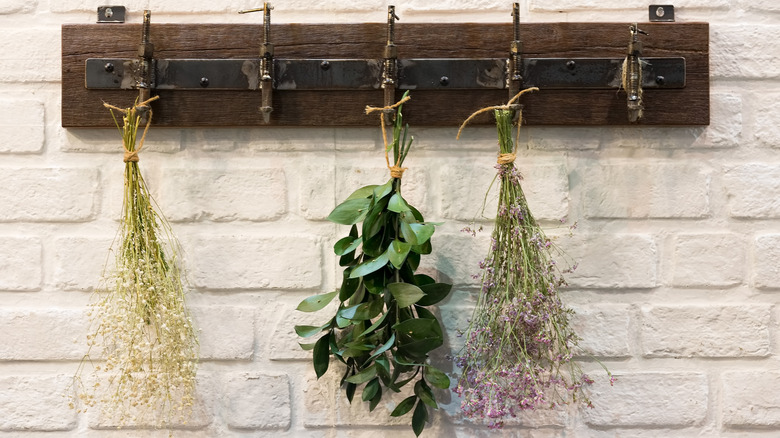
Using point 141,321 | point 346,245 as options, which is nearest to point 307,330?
point 346,245

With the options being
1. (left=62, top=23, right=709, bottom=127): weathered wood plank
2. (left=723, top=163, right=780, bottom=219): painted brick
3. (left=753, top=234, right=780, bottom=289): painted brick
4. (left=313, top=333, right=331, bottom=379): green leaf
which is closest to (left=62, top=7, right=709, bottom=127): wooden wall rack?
(left=62, top=23, right=709, bottom=127): weathered wood plank

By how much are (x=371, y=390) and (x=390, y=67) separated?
19.2 inches

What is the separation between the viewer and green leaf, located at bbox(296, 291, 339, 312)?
3.36 ft

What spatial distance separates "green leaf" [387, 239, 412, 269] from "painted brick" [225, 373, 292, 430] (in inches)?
12.1

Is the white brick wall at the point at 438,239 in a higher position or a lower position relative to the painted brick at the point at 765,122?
lower

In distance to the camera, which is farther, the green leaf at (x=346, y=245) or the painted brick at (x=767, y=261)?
the painted brick at (x=767, y=261)

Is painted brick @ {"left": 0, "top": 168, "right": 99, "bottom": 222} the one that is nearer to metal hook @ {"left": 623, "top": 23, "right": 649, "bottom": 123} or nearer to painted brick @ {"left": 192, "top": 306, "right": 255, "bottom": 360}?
painted brick @ {"left": 192, "top": 306, "right": 255, "bottom": 360}

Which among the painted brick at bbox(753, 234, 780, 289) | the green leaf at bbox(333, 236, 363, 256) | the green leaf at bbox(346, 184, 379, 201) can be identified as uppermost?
the green leaf at bbox(346, 184, 379, 201)

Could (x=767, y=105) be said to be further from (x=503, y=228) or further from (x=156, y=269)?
(x=156, y=269)

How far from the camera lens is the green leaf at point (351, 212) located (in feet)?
3.28

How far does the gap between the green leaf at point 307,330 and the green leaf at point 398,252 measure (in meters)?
0.16

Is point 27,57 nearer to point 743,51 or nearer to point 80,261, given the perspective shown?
point 80,261

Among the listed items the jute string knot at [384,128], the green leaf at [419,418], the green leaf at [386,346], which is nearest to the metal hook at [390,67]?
the jute string knot at [384,128]

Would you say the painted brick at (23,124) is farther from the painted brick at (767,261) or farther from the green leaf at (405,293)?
the painted brick at (767,261)
